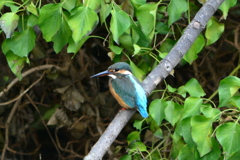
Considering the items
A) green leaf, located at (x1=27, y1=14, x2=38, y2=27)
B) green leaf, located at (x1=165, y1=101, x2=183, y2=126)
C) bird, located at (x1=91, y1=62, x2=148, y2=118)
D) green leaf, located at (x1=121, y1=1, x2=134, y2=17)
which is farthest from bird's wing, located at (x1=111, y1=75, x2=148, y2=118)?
green leaf, located at (x1=27, y1=14, x2=38, y2=27)

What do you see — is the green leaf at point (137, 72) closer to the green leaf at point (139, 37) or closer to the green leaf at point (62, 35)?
the green leaf at point (139, 37)

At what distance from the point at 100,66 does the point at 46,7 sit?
1590 mm

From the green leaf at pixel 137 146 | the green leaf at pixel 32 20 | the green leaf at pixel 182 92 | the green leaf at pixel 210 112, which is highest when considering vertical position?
the green leaf at pixel 32 20

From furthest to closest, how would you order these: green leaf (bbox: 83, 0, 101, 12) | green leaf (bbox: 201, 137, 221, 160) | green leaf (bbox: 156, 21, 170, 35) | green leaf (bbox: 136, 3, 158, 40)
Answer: green leaf (bbox: 156, 21, 170, 35), green leaf (bbox: 136, 3, 158, 40), green leaf (bbox: 83, 0, 101, 12), green leaf (bbox: 201, 137, 221, 160)

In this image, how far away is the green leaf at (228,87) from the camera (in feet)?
5.44

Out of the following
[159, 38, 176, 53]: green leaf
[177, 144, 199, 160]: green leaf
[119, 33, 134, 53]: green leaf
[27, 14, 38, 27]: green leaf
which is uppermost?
[27, 14, 38, 27]: green leaf

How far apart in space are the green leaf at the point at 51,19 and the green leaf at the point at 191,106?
0.68 m

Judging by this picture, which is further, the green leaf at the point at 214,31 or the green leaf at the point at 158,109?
the green leaf at the point at 214,31

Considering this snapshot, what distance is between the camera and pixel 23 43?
1973 millimetres

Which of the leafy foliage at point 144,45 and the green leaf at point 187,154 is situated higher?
the leafy foliage at point 144,45

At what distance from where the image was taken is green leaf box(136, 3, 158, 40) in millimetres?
2023

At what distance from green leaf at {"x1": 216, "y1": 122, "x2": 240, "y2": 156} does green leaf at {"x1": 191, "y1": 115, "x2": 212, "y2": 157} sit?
0.20ft

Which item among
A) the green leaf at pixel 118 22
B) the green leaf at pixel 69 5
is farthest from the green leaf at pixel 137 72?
the green leaf at pixel 69 5

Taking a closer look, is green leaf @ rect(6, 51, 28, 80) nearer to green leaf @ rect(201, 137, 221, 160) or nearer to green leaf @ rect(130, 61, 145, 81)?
green leaf @ rect(130, 61, 145, 81)
